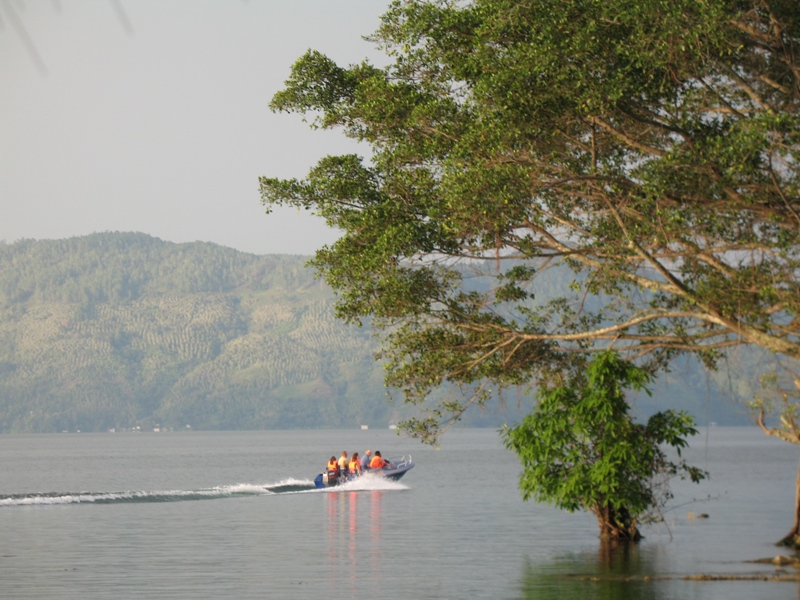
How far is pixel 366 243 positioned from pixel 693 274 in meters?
6.60

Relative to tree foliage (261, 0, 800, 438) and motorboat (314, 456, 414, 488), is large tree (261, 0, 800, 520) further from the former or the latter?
motorboat (314, 456, 414, 488)

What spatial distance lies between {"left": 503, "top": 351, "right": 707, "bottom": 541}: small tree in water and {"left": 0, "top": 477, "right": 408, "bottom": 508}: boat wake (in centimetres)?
2759

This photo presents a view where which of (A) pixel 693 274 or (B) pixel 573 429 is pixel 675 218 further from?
(B) pixel 573 429

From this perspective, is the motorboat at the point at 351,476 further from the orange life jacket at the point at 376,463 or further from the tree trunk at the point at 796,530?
the tree trunk at the point at 796,530

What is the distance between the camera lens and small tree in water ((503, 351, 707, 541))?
2383cm

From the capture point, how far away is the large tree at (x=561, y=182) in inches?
811

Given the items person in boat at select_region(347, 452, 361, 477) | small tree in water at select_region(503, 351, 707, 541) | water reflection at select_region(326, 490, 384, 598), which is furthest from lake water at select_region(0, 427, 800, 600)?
small tree in water at select_region(503, 351, 707, 541)

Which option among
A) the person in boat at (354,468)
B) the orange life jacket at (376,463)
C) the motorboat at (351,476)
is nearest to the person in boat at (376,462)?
the orange life jacket at (376,463)

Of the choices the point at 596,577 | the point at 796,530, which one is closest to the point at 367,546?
the point at 596,577

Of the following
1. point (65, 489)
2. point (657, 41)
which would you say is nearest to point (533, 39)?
point (657, 41)

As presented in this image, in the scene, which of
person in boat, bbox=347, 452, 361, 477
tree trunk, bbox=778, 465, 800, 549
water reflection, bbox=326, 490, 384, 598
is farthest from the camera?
person in boat, bbox=347, 452, 361, 477

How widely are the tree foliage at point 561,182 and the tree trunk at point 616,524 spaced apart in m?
3.31

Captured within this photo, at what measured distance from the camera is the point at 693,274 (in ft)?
76.2

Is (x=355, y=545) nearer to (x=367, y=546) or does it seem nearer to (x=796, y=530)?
(x=367, y=546)
